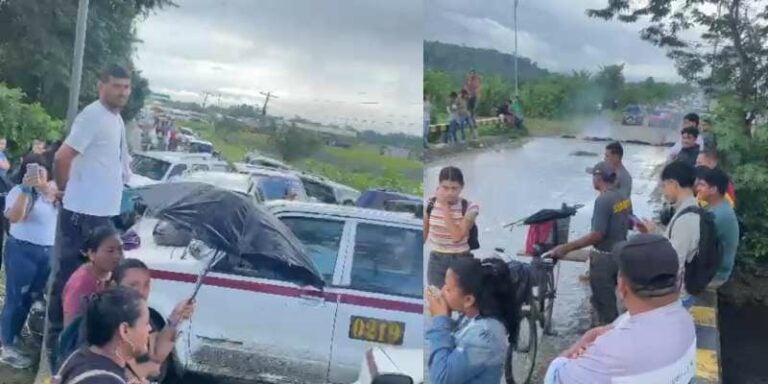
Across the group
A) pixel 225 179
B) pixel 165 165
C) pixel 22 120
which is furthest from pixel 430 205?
pixel 22 120

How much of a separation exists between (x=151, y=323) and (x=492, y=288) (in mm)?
827

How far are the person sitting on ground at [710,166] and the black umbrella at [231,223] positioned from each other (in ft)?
3.34

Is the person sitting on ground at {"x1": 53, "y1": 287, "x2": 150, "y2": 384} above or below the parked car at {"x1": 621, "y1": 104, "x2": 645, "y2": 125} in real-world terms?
below

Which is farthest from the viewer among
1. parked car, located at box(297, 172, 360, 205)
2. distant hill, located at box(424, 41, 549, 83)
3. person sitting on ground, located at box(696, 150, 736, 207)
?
person sitting on ground, located at box(696, 150, 736, 207)

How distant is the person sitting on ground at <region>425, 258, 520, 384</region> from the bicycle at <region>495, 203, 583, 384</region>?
0.02m

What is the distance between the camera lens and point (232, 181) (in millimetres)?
2166

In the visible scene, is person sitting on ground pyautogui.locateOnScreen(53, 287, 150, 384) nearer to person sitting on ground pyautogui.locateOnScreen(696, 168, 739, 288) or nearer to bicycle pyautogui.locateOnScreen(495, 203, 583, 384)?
bicycle pyautogui.locateOnScreen(495, 203, 583, 384)

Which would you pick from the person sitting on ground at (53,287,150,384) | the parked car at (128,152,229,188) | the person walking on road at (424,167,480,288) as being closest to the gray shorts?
the person walking on road at (424,167,480,288)

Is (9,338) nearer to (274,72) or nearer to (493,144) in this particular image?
(274,72)

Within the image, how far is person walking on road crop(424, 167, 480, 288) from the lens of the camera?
2.00 metres

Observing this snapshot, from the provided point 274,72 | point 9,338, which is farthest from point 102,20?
point 9,338

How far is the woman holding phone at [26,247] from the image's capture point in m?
2.48

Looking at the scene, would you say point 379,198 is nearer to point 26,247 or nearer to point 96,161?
point 96,161

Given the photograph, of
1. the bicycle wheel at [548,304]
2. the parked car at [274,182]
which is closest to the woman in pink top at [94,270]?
the parked car at [274,182]
